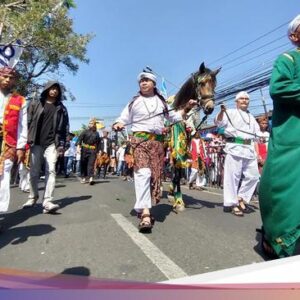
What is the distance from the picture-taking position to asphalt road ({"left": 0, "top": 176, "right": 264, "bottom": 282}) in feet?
13.8

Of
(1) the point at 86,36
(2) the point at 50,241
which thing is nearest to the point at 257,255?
(2) the point at 50,241

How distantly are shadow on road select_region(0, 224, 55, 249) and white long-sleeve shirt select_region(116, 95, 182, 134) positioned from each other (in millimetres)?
1775

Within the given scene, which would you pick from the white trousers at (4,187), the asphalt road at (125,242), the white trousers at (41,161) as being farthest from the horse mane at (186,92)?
the white trousers at (4,187)

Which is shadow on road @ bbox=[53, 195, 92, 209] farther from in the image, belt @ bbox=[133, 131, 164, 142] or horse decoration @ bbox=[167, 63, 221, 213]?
belt @ bbox=[133, 131, 164, 142]

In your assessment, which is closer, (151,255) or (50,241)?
(151,255)

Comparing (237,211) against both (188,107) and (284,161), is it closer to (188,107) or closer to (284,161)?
(188,107)

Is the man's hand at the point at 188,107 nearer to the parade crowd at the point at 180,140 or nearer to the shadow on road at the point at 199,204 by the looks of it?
the parade crowd at the point at 180,140

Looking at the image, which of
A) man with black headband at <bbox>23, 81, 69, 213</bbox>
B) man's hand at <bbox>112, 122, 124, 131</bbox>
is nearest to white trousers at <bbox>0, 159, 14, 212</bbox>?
man's hand at <bbox>112, 122, 124, 131</bbox>

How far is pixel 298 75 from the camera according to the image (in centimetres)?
356

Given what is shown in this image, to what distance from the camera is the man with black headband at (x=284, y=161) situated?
3475mm

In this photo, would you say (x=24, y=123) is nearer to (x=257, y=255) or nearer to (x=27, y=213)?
(x=27, y=213)

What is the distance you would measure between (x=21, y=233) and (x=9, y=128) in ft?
4.37

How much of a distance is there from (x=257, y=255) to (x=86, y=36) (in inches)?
852

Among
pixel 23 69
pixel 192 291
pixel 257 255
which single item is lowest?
pixel 257 255
